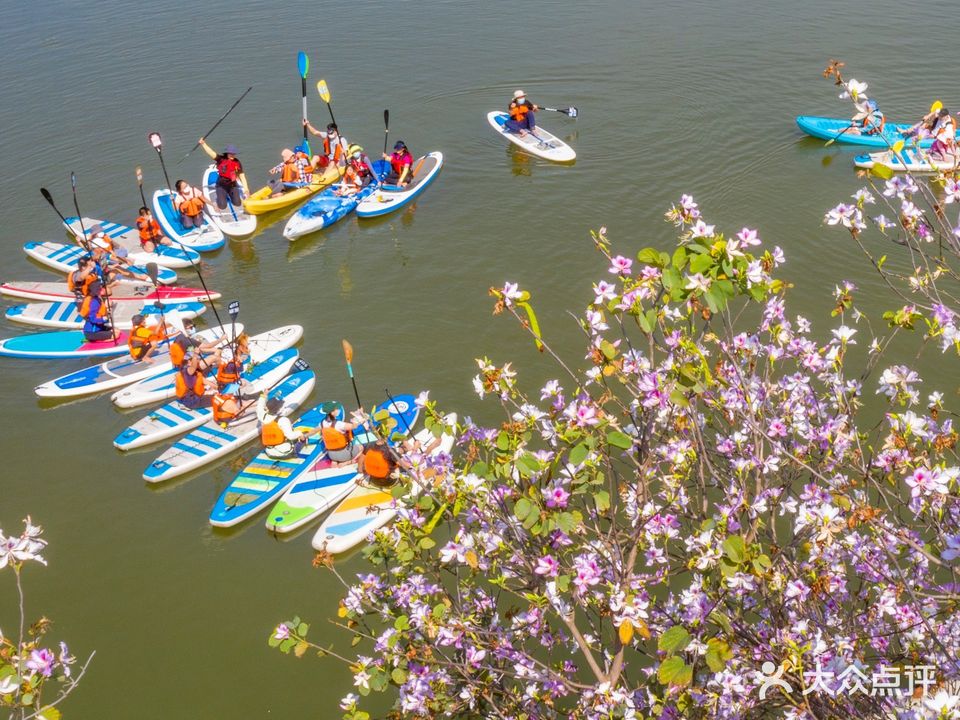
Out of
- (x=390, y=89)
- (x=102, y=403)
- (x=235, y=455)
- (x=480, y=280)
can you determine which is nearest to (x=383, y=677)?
(x=235, y=455)

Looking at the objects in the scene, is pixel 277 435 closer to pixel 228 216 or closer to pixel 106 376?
pixel 106 376

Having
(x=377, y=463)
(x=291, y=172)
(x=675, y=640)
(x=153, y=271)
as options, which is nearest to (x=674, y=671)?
(x=675, y=640)

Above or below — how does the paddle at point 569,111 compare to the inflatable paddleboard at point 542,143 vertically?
above

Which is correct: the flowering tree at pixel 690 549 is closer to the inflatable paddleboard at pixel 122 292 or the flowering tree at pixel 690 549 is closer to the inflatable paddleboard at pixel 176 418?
the inflatable paddleboard at pixel 176 418

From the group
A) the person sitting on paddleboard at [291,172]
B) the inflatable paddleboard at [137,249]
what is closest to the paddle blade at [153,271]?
the inflatable paddleboard at [137,249]

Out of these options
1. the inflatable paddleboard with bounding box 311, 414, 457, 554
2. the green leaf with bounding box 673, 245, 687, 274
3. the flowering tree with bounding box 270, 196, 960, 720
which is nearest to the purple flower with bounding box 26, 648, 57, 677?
the flowering tree with bounding box 270, 196, 960, 720

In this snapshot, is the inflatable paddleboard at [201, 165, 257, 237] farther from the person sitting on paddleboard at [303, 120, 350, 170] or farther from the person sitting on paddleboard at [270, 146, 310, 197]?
the person sitting on paddleboard at [303, 120, 350, 170]

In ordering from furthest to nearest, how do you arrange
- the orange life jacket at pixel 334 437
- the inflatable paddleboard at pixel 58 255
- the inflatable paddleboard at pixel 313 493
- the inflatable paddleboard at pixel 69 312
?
the inflatable paddleboard at pixel 58 255 < the inflatable paddleboard at pixel 69 312 < the orange life jacket at pixel 334 437 < the inflatable paddleboard at pixel 313 493
